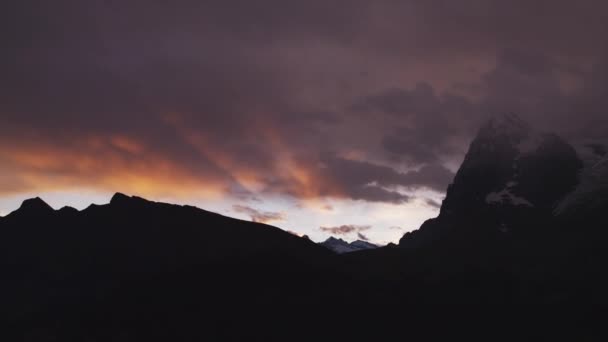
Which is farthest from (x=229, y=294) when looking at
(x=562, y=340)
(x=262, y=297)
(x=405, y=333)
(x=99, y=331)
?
(x=562, y=340)

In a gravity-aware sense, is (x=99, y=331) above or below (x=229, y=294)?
below

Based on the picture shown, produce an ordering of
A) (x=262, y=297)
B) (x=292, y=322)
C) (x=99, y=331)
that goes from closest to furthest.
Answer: (x=99, y=331)
(x=292, y=322)
(x=262, y=297)

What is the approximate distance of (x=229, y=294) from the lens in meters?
200

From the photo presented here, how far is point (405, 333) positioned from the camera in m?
186

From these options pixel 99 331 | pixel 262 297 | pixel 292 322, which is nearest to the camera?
pixel 99 331

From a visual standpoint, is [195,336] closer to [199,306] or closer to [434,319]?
[199,306]

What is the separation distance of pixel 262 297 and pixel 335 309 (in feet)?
83.7

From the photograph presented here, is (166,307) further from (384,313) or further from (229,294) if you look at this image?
(384,313)

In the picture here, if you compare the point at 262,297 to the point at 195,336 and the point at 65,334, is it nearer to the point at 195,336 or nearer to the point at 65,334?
the point at 195,336

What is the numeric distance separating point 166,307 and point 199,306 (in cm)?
1110

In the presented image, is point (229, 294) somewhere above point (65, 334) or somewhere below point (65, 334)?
above

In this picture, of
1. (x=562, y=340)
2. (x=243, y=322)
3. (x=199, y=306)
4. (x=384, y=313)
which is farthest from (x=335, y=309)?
(x=562, y=340)

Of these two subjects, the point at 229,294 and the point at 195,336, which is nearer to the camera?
the point at 195,336

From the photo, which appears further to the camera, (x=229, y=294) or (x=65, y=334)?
(x=229, y=294)
